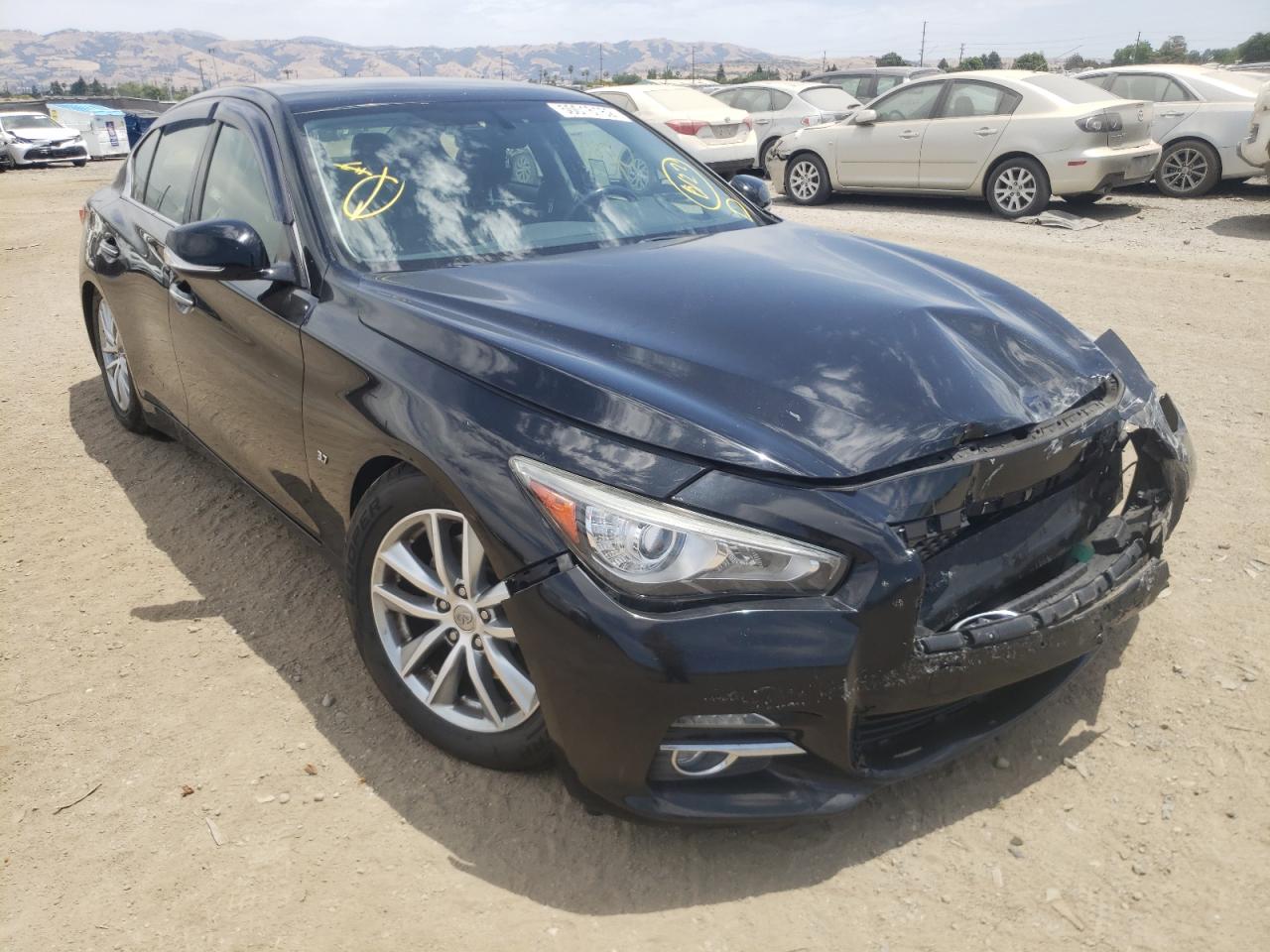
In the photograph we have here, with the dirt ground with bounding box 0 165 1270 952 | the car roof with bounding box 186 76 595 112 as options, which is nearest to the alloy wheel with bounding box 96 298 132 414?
the dirt ground with bounding box 0 165 1270 952

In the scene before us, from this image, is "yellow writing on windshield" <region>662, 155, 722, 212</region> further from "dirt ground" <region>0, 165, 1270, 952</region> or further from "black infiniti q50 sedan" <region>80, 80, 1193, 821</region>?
"dirt ground" <region>0, 165, 1270, 952</region>

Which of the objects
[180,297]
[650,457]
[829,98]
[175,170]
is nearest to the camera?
[650,457]

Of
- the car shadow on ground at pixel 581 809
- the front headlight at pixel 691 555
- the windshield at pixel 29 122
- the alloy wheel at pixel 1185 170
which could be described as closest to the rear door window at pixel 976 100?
the alloy wheel at pixel 1185 170

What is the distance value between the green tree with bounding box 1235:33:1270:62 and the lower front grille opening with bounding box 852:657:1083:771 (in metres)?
76.8

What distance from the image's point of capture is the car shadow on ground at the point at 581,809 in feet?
7.75

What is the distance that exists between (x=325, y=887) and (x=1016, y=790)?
5.40 ft

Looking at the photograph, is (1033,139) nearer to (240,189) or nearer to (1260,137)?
(1260,137)

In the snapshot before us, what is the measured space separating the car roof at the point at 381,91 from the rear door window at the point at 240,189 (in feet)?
0.59

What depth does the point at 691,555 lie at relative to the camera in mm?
2088

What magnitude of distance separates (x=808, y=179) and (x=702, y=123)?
172 centimetres

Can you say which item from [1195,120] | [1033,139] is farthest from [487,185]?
[1195,120]

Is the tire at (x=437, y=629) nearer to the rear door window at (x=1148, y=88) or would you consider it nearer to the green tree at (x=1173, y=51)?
the rear door window at (x=1148, y=88)

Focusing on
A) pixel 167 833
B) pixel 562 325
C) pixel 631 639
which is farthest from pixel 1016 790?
pixel 167 833

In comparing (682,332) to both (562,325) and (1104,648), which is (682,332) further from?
(1104,648)
